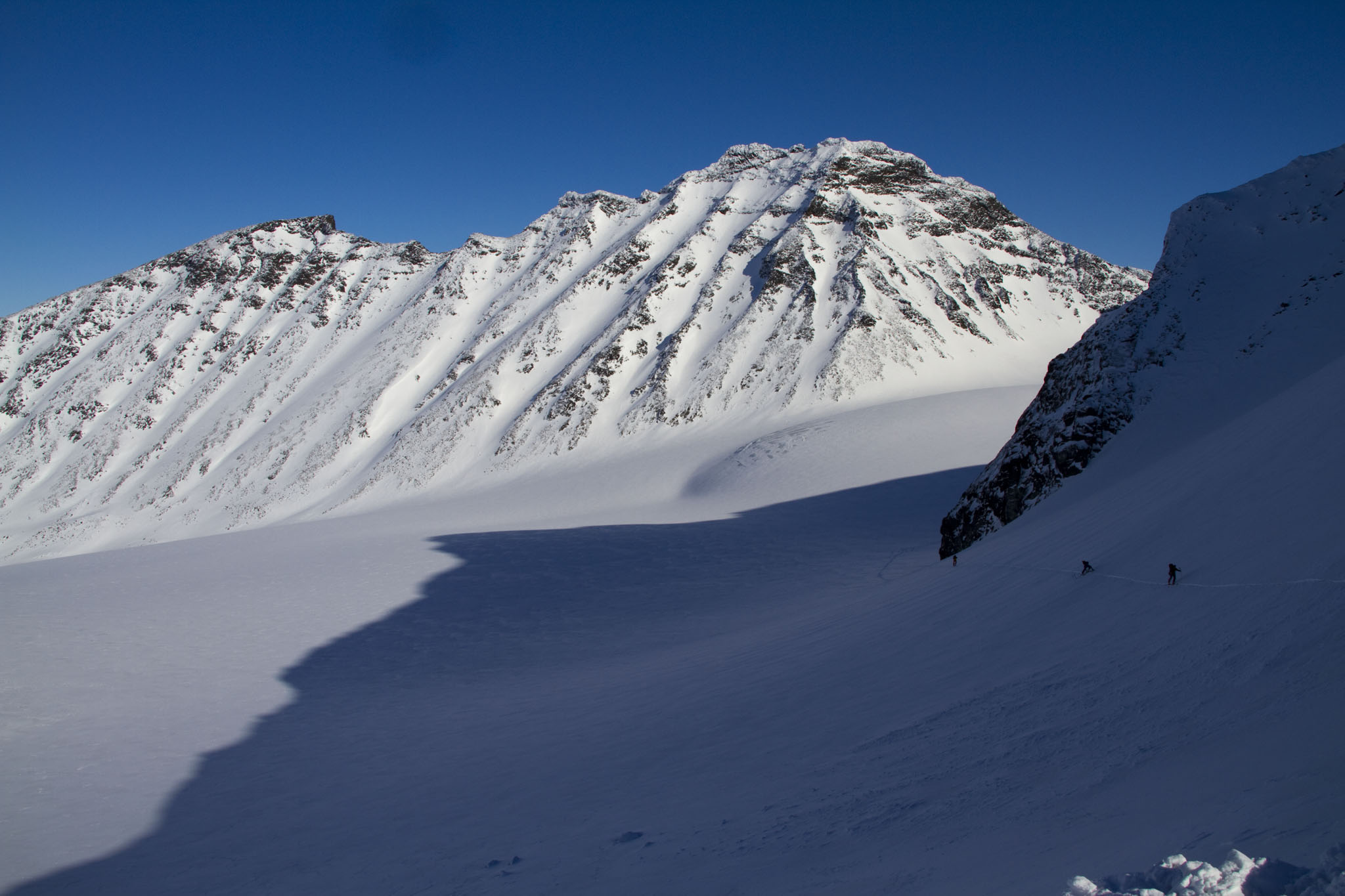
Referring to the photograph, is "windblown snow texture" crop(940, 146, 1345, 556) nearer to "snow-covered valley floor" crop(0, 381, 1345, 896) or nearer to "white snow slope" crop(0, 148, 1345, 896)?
"white snow slope" crop(0, 148, 1345, 896)

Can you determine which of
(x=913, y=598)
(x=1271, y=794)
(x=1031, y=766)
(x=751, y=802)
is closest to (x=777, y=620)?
(x=913, y=598)

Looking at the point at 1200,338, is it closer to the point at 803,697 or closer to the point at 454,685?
the point at 803,697

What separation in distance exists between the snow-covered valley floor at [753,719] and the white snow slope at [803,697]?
40mm

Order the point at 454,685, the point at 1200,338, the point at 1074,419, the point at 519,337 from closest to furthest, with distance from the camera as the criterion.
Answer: the point at 454,685 < the point at 1074,419 < the point at 1200,338 < the point at 519,337

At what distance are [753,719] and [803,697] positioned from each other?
2.20ft

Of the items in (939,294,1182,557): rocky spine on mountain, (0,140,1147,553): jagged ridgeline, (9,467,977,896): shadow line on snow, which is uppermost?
(0,140,1147,553): jagged ridgeline

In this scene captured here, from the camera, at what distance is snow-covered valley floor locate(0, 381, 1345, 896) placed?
427 cm

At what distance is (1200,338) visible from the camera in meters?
15.0

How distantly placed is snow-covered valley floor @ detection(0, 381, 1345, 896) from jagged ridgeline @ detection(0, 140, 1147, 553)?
1416 inches

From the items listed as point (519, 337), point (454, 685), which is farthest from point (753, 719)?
point (519, 337)

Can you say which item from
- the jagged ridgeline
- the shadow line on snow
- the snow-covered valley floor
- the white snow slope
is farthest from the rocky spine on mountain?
the jagged ridgeline

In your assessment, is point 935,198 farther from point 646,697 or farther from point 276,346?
point 646,697

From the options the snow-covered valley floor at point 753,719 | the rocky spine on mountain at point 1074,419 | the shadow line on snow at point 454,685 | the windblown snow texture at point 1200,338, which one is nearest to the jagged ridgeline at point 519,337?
the shadow line on snow at point 454,685

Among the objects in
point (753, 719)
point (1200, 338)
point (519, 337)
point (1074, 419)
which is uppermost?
point (519, 337)
